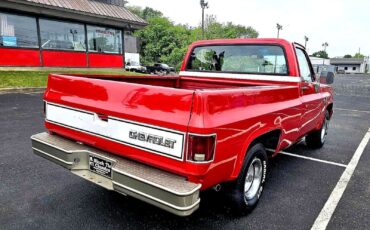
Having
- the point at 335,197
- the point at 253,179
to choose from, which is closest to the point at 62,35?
the point at 253,179

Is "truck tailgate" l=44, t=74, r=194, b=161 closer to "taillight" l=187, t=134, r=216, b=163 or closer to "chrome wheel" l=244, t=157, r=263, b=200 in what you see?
"taillight" l=187, t=134, r=216, b=163

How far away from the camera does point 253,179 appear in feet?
11.0

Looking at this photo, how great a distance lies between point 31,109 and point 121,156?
279 inches

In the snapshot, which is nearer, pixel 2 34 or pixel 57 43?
pixel 2 34

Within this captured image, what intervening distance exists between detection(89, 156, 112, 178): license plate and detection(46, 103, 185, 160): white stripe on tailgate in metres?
0.23

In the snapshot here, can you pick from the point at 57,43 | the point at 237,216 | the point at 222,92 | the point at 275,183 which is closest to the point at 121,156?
the point at 222,92

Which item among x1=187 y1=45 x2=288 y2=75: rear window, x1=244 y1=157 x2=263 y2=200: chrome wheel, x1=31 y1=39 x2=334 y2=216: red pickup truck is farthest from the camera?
x1=187 y1=45 x2=288 y2=75: rear window

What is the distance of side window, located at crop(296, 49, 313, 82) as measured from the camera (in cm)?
439

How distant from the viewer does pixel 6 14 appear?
1491 centimetres

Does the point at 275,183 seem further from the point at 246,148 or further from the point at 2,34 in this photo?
the point at 2,34

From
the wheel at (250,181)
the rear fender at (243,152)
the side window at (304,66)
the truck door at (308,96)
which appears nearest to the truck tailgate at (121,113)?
the rear fender at (243,152)

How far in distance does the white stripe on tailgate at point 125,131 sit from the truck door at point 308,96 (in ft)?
8.68

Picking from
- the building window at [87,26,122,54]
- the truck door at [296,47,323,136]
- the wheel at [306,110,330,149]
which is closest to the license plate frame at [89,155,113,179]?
the truck door at [296,47,323,136]

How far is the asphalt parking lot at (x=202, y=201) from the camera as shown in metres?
3.01
